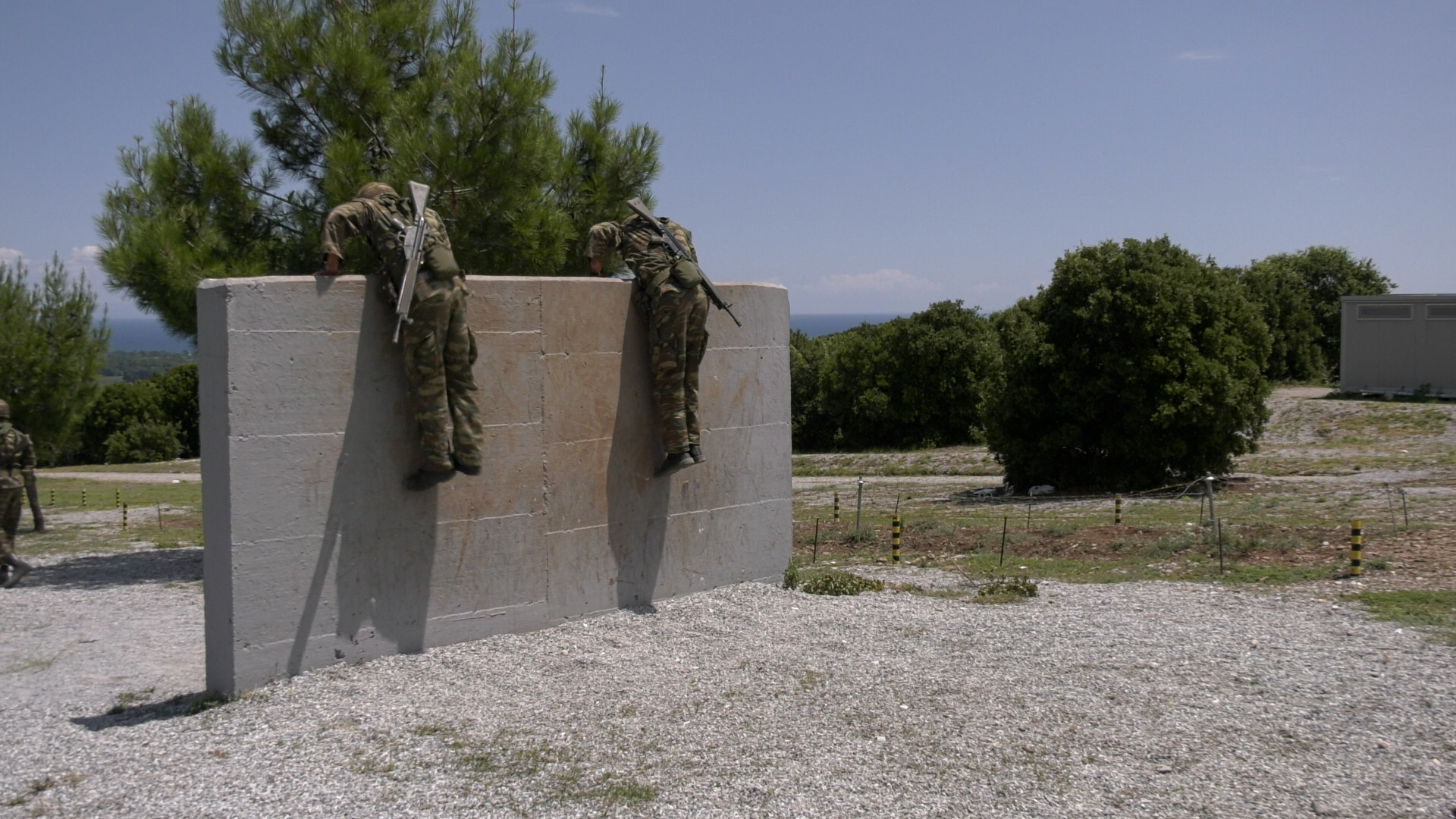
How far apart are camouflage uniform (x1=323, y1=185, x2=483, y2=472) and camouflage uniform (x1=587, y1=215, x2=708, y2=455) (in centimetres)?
146

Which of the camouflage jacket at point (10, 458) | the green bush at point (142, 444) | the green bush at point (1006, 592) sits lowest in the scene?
the green bush at point (142, 444)

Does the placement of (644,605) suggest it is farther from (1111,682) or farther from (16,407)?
(16,407)

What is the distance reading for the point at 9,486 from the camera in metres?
11.9

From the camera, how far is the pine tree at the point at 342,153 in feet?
38.7

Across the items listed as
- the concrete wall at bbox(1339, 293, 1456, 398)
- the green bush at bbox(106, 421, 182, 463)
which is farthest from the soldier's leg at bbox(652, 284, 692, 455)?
the green bush at bbox(106, 421, 182, 463)

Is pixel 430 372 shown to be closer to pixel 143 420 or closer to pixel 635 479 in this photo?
pixel 635 479

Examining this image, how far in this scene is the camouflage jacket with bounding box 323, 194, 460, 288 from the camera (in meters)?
6.68

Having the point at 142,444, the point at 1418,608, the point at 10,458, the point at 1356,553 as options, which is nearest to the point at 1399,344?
the point at 1356,553

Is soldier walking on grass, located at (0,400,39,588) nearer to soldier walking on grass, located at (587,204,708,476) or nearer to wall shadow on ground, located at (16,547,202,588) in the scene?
wall shadow on ground, located at (16,547,202,588)

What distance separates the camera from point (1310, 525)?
41.3 feet

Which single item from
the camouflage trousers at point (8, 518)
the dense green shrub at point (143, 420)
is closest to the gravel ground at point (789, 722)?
the camouflage trousers at point (8, 518)

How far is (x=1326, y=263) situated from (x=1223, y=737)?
49191 millimetres

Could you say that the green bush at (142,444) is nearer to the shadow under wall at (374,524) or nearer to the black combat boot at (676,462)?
the black combat boot at (676,462)

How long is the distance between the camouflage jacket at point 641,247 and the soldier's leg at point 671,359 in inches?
5.9
